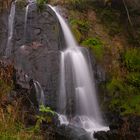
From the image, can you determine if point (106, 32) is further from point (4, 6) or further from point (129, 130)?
point (129, 130)

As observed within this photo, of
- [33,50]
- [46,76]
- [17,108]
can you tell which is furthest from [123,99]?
[17,108]

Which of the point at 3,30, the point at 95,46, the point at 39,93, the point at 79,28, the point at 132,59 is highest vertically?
the point at 3,30

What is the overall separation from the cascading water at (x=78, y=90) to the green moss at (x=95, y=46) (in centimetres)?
59

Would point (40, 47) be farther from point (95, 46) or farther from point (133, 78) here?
point (133, 78)

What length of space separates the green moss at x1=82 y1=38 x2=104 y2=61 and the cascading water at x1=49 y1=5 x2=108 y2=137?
1.93ft

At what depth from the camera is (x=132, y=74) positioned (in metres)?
13.9

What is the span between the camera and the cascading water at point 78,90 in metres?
11.9

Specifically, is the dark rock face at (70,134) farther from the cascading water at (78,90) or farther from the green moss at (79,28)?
the green moss at (79,28)

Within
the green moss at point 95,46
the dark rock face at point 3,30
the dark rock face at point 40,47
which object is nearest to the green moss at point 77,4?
the dark rock face at point 40,47

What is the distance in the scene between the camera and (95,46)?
47.3 ft

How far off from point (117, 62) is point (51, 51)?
2.60 m

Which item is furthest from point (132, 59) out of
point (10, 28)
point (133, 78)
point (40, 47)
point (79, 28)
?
point (10, 28)

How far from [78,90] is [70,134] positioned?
3.52 metres

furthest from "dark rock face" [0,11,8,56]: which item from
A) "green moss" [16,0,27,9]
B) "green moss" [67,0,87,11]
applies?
"green moss" [67,0,87,11]
